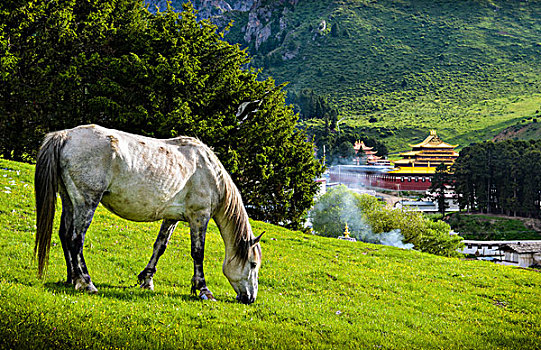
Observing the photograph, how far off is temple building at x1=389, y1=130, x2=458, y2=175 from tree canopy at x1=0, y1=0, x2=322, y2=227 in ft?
302

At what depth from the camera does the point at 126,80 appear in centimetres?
2403

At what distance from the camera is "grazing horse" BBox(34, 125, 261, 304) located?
7602 mm

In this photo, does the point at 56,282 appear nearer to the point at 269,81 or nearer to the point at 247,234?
the point at 247,234

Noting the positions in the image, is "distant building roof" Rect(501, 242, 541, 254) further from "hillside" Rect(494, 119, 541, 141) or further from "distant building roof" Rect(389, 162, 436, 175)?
"hillside" Rect(494, 119, 541, 141)

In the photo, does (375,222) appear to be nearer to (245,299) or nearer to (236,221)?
(245,299)

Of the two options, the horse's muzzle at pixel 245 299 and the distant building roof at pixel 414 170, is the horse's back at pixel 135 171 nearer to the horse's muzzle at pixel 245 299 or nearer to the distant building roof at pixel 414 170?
the horse's muzzle at pixel 245 299

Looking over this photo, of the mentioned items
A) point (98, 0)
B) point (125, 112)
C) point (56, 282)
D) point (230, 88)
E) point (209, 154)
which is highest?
point (98, 0)

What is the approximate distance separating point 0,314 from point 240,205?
15.5 feet

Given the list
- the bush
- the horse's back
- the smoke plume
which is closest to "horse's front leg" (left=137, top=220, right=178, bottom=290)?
the horse's back

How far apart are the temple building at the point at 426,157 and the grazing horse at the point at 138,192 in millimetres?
108635

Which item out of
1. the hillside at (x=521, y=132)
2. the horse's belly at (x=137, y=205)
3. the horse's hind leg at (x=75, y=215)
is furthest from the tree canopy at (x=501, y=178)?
the horse's hind leg at (x=75, y=215)

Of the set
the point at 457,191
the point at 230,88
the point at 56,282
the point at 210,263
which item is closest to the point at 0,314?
the point at 56,282

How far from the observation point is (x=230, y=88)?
86.9 feet

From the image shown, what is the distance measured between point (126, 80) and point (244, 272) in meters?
18.3
